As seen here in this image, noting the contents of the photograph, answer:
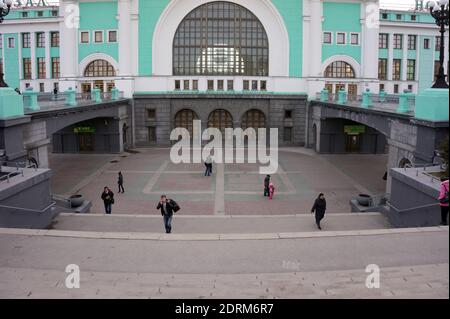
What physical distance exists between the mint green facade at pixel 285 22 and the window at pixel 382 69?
11024 millimetres

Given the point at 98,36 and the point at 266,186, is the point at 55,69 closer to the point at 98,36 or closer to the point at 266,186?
the point at 98,36

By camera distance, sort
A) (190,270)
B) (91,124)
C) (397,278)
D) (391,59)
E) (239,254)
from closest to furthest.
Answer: (397,278) → (190,270) → (239,254) → (91,124) → (391,59)

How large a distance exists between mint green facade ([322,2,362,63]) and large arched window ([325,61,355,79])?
0.95 meters

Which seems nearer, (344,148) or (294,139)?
(344,148)

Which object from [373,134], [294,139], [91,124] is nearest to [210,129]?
[294,139]

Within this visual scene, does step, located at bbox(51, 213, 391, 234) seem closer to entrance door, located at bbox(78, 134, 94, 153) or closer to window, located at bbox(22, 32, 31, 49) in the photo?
entrance door, located at bbox(78, 134, 94, 153)

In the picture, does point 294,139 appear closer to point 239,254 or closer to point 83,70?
point 83,70

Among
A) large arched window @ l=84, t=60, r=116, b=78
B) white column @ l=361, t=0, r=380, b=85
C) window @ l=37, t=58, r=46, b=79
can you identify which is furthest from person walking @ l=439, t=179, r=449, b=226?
window @ l=37, t=58, r=46, b=79

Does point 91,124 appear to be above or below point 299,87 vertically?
below

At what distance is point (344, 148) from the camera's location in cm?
4244

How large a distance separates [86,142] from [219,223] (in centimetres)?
2751

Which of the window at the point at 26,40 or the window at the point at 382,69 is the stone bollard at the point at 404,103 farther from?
the window at the point at 26,40
